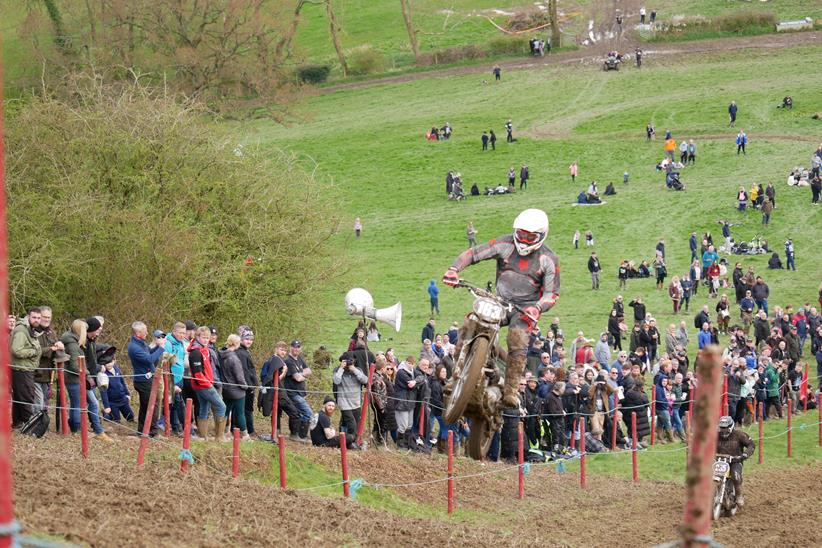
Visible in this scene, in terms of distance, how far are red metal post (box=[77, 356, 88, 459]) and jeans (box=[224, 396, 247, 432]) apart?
8.82 feet

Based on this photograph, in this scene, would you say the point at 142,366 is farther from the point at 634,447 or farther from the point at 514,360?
the point at 634,447

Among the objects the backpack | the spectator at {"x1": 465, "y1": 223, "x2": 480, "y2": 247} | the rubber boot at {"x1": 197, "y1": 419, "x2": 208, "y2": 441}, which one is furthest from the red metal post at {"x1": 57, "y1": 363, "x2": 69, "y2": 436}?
the spectator at {"x1": 465, "y1": 223, "x2": 480, "y2": 247}

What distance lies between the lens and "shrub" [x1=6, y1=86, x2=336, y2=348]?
2548 centimetres

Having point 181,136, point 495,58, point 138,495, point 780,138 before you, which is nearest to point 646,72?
point 495,58

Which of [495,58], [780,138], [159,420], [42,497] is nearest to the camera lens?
[42,497]

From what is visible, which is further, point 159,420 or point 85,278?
point 85,278

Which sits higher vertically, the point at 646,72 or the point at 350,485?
the point at 646,72

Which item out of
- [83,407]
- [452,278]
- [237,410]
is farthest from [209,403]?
[452,278]

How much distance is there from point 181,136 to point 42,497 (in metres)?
17.1

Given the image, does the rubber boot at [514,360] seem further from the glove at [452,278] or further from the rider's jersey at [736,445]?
the rider's jersey at [736,445]

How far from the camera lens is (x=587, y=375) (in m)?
24.8

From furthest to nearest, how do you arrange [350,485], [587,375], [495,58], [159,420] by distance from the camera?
[495,58] < [587,375] < [159,420] < [350,485]

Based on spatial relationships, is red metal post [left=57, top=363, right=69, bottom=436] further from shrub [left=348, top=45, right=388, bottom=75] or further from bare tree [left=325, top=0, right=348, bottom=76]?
shrub [left=348, top=45, right=388, bottom=75]

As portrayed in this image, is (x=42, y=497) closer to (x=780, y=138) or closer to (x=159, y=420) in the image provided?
(x=159, y=420)
